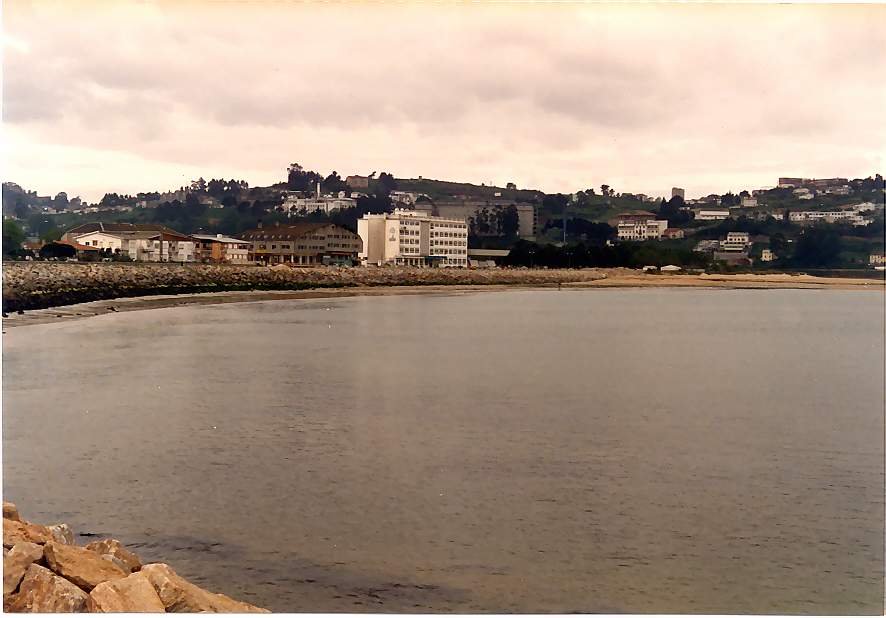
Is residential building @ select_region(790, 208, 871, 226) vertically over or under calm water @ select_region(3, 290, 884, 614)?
over

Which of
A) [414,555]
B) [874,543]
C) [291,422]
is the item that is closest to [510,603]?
[414,555]

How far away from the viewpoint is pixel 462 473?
7559mm

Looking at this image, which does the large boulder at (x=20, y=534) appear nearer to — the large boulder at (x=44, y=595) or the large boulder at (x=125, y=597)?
the large boulder at (x=44, y=595)

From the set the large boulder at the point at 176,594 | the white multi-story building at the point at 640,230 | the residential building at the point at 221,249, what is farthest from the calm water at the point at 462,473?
the white multi-story building at the point at 640,230

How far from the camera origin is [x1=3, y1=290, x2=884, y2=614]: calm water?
5.16m

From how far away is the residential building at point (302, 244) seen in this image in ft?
136

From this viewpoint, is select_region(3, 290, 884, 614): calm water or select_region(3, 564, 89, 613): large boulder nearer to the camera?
select_region(3, 564, 89, 613): large boulder

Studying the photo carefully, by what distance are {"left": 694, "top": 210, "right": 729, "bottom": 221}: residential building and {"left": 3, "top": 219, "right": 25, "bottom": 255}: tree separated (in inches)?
1087

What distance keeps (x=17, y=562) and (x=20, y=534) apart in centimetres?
50

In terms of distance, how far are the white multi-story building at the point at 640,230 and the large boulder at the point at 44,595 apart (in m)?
43.5

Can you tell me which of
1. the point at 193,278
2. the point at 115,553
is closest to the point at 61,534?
the point at 115,553

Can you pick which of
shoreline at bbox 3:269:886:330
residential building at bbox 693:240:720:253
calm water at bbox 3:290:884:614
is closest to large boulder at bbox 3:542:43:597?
calm water at bbox 3:290:884:614

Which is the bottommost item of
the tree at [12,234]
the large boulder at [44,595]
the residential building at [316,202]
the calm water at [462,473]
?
the calm water at [462,473]

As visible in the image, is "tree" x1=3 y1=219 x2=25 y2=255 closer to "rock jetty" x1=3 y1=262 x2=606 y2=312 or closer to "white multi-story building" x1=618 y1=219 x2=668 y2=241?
"rock jetty" x1=3 y1=262 x2=606 y2=312
